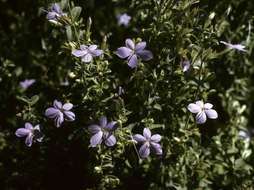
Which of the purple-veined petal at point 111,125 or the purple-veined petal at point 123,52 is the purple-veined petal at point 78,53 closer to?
the purple-veined petal at point 123,52

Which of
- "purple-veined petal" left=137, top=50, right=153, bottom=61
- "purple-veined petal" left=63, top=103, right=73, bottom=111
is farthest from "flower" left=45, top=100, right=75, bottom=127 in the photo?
"purple-veined petal" left=137, top=50, right=153, bottom=61

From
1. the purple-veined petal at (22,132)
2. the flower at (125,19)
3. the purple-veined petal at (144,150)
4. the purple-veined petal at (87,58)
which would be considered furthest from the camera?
the flower at (125,19)

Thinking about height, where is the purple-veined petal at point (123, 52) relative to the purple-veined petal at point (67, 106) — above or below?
above

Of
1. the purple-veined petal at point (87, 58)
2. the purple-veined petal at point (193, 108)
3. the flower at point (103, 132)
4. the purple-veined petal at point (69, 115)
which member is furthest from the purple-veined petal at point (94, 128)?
the purple-veined petal at point (193, 108)

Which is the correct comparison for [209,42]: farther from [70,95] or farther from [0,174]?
[0,174]

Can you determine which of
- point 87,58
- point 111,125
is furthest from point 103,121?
point 87,58

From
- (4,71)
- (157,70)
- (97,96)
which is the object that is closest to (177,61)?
(157,70)
